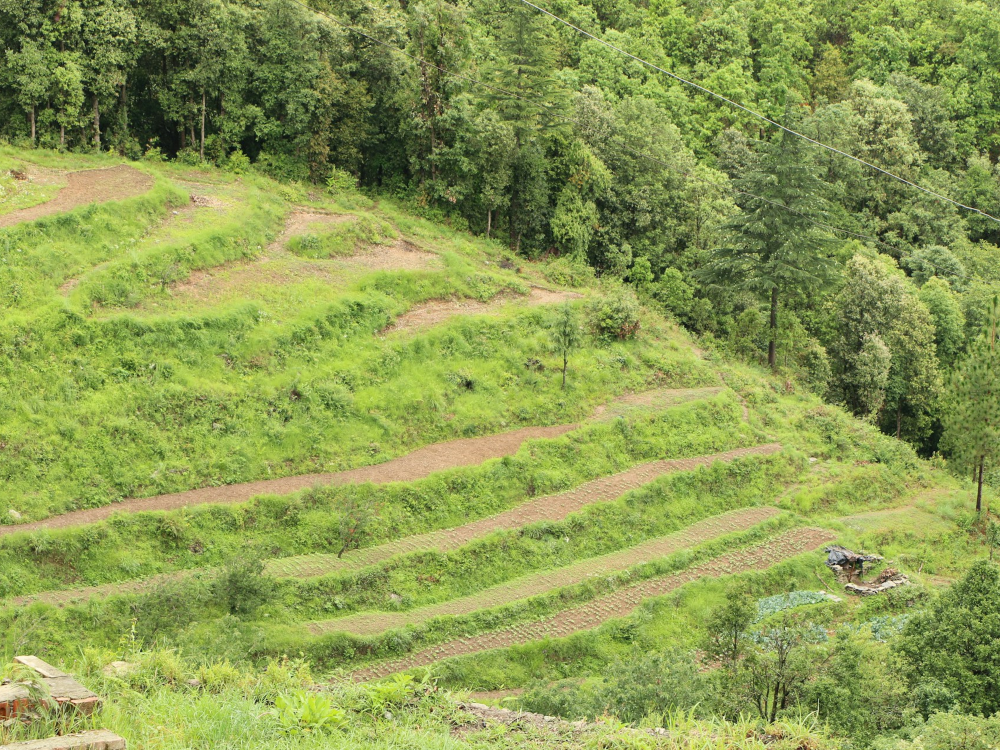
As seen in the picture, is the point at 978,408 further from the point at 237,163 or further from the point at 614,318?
the point at 237,163

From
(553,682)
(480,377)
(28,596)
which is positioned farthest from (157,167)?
(553,682)

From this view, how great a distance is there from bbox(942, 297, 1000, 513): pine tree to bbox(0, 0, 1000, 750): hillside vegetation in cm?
14

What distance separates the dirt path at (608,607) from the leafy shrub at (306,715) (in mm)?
11538

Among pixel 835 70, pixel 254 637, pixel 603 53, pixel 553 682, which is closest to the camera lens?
pixel 254 637

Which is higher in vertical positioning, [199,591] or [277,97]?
[277,97]

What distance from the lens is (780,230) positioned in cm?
3781

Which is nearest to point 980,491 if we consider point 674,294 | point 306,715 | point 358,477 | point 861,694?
point 674,294

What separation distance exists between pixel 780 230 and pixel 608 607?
1886 cm

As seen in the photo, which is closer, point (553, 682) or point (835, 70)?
point (553, 682)

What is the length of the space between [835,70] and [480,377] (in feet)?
142

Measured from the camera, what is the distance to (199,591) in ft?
70.5

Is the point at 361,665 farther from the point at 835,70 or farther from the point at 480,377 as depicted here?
the point at 835,70

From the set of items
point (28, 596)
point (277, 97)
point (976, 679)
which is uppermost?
point (277, 97)

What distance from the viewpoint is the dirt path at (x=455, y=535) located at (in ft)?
71.3
